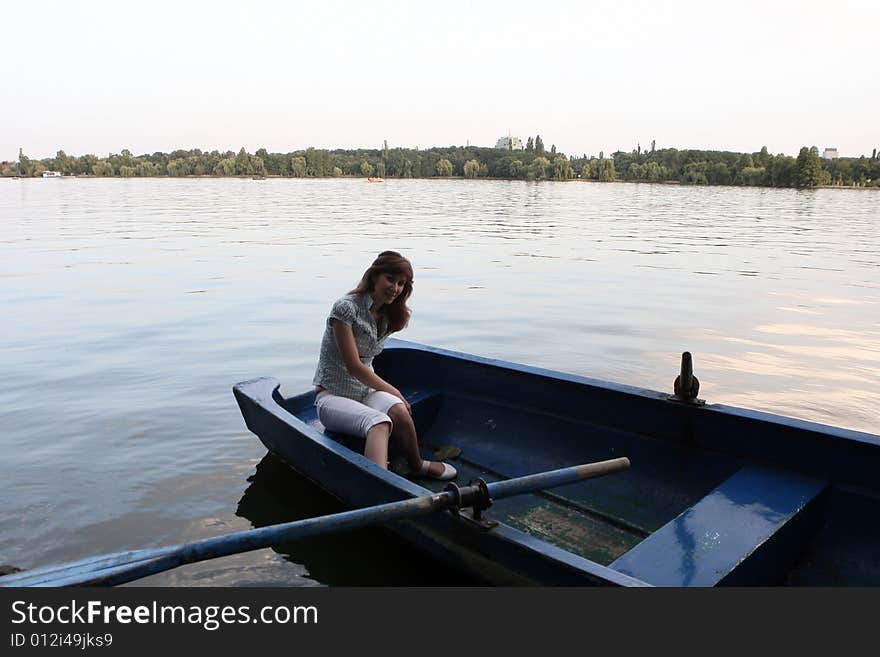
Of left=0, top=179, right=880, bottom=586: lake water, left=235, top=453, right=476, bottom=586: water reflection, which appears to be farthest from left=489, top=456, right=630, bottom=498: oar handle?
left=0, top=179, right=880, bottom=586: lake water

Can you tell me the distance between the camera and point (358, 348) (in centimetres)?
465

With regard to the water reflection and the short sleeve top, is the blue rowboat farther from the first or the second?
the short sleeve top

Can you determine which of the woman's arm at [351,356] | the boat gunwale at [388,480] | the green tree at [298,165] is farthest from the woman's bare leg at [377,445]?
the green tree at [298,165]

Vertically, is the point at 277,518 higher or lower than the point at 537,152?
lower

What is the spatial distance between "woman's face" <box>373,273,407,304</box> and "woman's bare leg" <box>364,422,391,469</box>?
801mm

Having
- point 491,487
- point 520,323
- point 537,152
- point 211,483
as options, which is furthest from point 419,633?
point 537,152

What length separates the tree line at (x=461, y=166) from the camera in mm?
103812

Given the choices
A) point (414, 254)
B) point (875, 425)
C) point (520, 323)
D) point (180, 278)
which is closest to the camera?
point (875, 425)

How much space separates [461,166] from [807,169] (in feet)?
201

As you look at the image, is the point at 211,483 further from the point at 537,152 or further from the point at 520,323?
the point at 537,152

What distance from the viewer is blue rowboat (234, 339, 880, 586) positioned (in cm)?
322

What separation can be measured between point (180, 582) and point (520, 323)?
7.72 meters

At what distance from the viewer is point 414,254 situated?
19672 mm

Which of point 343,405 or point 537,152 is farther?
point 537,152
